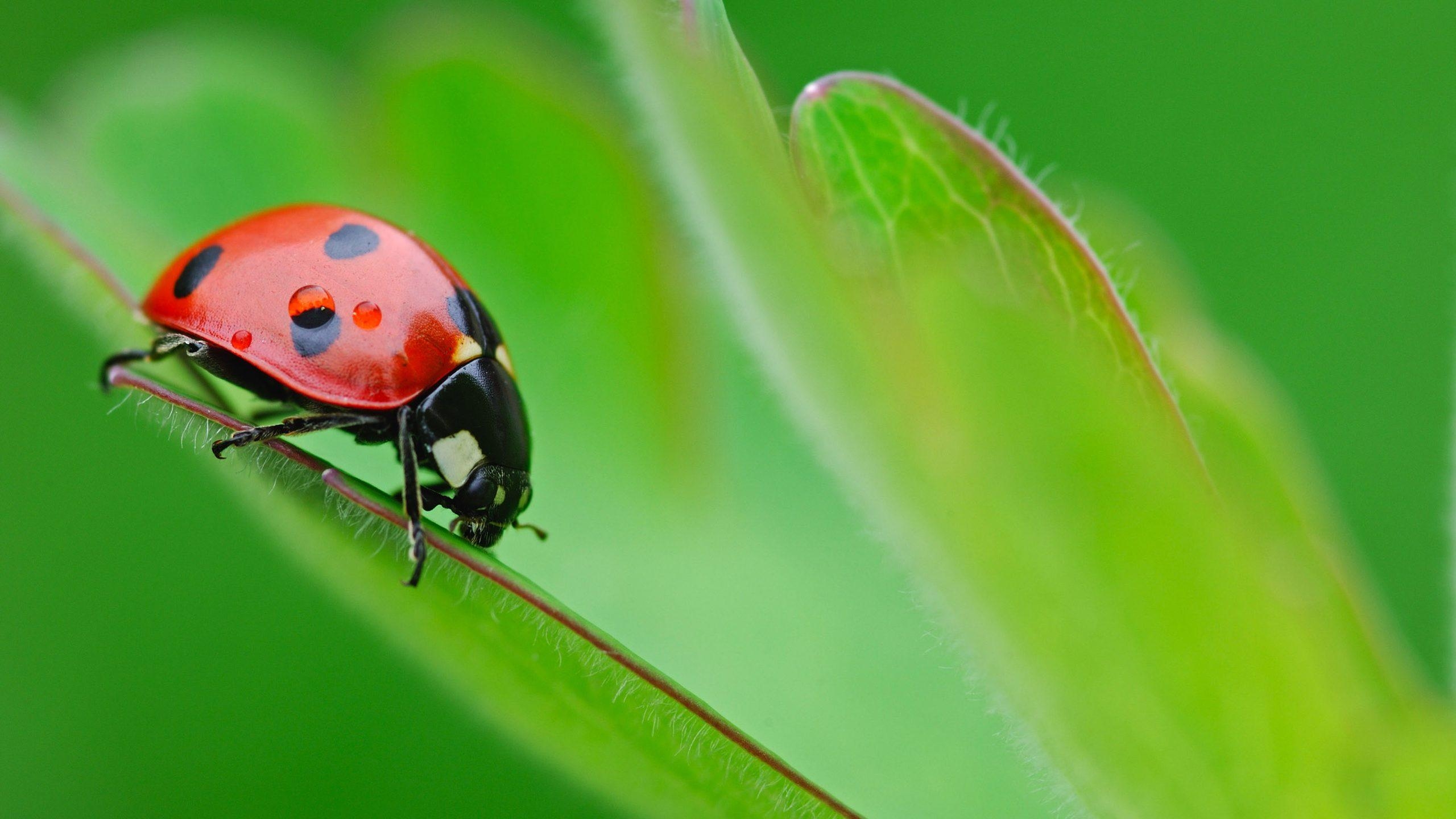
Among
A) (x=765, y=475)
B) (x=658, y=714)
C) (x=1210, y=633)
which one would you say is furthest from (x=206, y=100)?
(x=1210, y=633)

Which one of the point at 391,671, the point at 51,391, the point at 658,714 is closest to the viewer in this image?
the point at 658,714

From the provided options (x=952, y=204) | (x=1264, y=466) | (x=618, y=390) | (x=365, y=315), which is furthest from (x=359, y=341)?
(x=1264, y=466)

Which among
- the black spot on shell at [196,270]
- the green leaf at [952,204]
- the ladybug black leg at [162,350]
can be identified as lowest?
the ladybug black leg at [162,350]

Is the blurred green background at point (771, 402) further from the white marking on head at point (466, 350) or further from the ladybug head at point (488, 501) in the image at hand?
the white marking on head at point (466, 350)

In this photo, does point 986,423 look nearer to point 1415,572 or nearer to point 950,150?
point 950,150

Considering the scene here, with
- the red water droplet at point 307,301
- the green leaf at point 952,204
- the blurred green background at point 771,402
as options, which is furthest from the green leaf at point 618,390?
the green leaf at point 952,204

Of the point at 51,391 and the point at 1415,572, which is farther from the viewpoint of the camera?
the point at 51,391

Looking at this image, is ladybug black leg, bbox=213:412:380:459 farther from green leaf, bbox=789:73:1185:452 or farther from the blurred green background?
green leaf, bbox=789:73:1185:452
